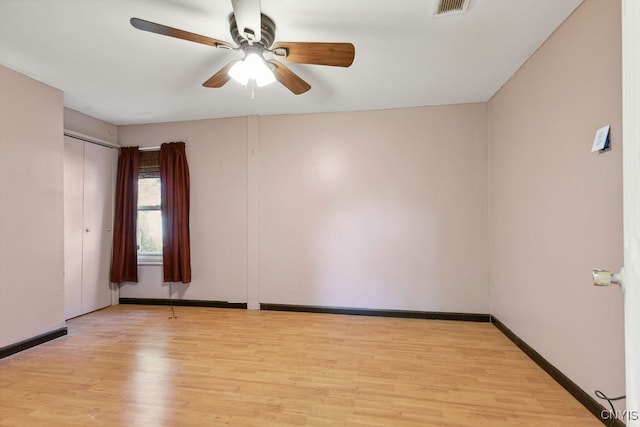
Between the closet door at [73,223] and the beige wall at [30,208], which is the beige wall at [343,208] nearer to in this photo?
the closet door at [73,223]

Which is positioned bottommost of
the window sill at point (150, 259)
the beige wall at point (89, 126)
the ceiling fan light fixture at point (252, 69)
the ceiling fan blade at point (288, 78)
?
the window sill at point (150, 259)

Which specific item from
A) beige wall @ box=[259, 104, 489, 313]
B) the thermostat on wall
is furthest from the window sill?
the thermostat on wall

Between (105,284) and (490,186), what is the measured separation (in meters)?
5.19

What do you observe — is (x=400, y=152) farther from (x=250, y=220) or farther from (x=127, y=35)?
(x=127, y=35)

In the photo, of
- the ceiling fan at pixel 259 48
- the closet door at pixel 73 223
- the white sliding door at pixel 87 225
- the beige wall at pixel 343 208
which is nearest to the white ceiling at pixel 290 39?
the ceiling fan at pixel 259 48

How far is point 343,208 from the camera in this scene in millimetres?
3646

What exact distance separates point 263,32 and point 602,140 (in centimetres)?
217

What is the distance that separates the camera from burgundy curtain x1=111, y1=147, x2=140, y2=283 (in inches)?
156

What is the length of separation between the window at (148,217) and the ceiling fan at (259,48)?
2.56 metres

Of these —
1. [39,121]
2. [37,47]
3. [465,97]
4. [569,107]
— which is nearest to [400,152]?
[465,97]

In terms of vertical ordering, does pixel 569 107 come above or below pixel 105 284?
above

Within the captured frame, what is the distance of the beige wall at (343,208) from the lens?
3396 mm

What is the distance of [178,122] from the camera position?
4.04 m

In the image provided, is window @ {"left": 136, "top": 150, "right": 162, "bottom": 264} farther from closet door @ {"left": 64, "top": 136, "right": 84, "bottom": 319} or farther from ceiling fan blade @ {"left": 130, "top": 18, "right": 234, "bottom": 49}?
ceiling fan blade @ {"left": 130, "top": 18, "right": 234, "bottom": 49}
